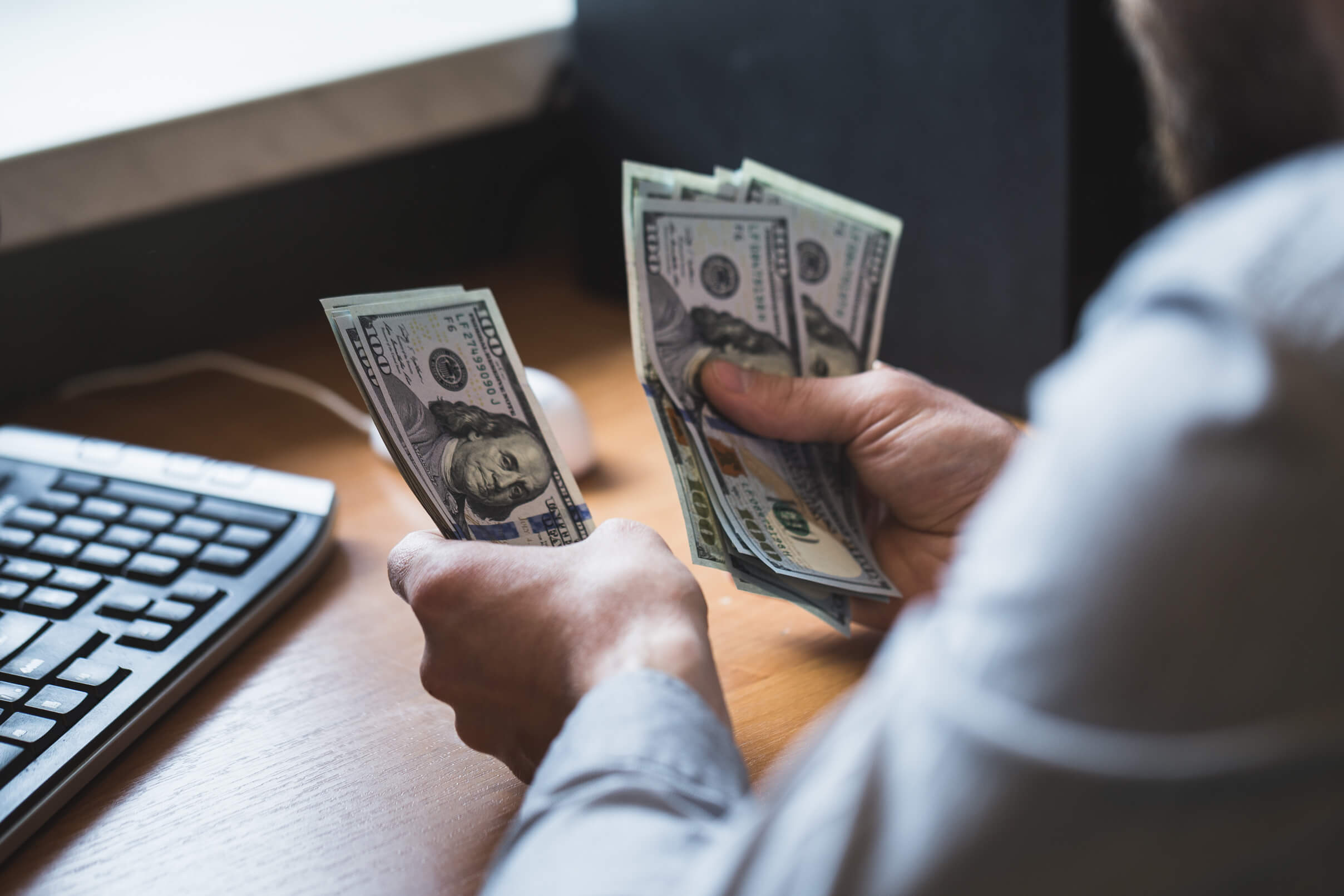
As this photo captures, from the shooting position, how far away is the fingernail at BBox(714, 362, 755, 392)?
705 mm

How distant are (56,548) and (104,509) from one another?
1.8 inches

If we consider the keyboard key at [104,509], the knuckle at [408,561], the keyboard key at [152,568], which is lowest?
the keyboard key at [152,568]

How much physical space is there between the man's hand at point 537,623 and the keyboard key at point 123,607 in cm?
18

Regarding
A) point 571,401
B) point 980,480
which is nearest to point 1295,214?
point 980,480

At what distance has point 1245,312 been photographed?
0.85ft

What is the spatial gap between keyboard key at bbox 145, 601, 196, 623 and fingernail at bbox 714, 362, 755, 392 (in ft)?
1.16

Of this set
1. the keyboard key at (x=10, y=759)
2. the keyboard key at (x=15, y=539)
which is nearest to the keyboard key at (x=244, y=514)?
the keyboard key at (x=15, y=539)

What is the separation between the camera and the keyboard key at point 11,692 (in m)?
0.54

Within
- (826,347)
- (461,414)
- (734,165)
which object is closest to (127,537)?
(461,414)

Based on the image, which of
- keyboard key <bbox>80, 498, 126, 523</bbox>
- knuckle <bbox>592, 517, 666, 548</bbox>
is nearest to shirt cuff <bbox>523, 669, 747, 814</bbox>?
knuckle <bbox>592, 517, 666, 548</bbox>

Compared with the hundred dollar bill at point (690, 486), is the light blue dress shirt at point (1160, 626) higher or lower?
higher

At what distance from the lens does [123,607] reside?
2.03 ft

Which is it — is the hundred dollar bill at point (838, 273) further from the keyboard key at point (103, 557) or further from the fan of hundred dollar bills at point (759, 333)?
the keyboard key at point (103, 557)

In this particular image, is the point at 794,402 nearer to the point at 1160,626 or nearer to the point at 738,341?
the point at 738,341
